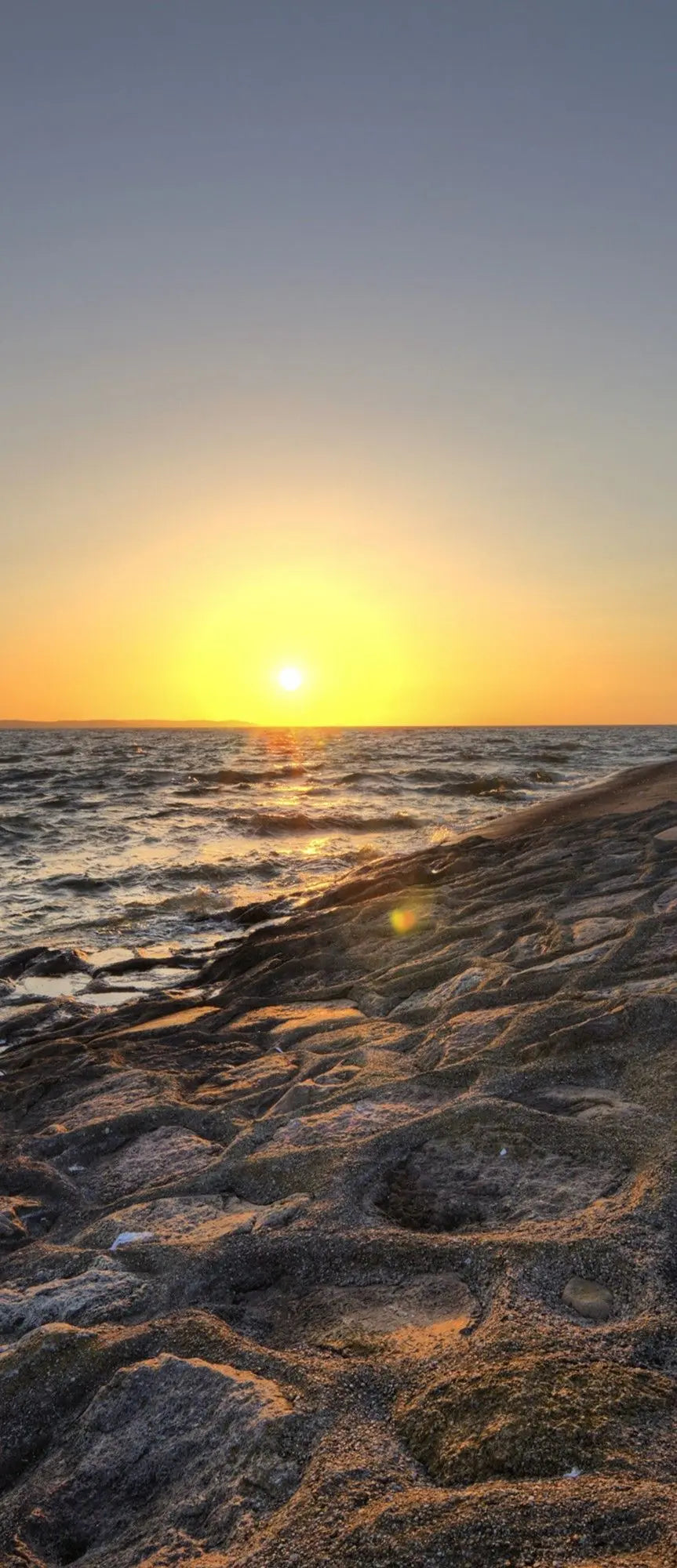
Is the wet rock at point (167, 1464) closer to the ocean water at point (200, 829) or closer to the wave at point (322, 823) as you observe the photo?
the ocean water at point (200, 829)

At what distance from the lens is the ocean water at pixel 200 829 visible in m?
12.1

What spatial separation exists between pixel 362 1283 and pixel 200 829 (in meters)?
17.6

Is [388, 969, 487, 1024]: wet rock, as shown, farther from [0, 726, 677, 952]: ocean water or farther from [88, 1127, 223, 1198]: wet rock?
[0, 726, 677, 952]: ocean water

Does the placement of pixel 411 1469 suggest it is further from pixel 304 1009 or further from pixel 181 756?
pixel 181 756

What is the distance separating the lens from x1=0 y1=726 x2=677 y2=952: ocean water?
12.1 meters

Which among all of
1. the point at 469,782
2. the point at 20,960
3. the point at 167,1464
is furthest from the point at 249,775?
the point at 167,1464

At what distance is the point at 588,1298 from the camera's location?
2.71m

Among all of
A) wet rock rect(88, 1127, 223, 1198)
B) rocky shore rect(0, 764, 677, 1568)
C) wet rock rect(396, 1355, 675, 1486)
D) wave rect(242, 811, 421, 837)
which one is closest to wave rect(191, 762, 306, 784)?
wave rect(242, 811, 421, 837)

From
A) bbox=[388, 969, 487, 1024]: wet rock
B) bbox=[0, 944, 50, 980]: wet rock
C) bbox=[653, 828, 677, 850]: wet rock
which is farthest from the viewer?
bbox=[653, 828, 677, 850]: wet rock

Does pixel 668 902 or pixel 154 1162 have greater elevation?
pixel 668 902

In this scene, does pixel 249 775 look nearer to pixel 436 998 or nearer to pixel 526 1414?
pixel 436 998

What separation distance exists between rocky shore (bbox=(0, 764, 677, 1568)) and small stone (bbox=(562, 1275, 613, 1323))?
0.01 meters

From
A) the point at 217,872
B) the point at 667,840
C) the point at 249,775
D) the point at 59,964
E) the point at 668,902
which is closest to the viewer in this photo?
the point at 668,902

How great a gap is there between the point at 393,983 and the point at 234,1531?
4.83m
